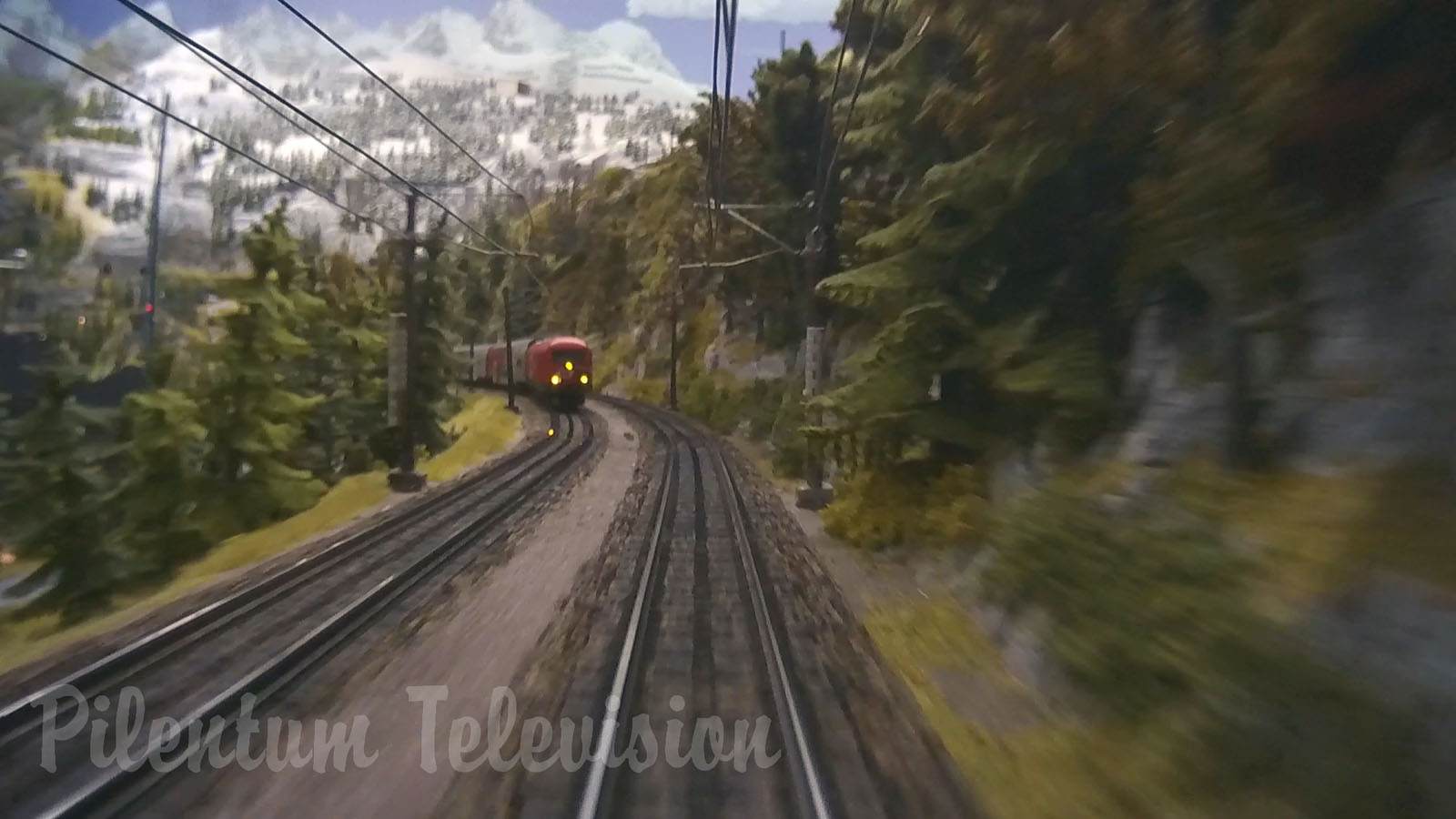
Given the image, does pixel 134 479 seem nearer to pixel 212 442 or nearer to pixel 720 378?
pixel 212 442

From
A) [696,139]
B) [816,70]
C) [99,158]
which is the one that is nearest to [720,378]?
[696,139]

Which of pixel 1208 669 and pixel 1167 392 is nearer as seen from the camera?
pixel 1208 669

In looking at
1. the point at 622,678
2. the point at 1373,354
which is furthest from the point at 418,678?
the point at 1373,354

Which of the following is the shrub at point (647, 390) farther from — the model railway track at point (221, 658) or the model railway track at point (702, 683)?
the model railway track at point (702, 683)

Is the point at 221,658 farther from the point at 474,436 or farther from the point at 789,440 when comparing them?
the point at 474,436

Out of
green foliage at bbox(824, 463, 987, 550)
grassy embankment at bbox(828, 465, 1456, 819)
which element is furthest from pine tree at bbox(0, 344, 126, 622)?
grassy embankment at bbox(828, 465, 1456, 819)

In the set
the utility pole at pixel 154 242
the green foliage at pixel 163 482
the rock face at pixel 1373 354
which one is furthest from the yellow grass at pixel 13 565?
the rock face at pixel 1373 354

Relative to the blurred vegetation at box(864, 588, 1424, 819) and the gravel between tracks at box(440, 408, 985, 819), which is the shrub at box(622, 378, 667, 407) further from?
the blurred vegetation at box(864, 588, 1424, 819)
